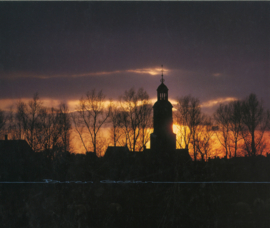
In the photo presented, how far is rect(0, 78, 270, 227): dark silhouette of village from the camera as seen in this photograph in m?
11.7

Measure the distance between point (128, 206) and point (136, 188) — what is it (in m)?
2.11

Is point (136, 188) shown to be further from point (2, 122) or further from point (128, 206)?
point (2, 122)

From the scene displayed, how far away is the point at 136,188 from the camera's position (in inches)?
705

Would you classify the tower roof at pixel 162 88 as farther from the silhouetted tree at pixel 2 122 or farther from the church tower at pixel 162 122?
the silhouetted tree at pixel 2 122

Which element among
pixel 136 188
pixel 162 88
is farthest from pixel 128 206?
pixel 162 88

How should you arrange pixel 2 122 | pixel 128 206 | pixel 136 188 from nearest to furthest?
pixel 128 206, pixel 136 188, pixel 2 122

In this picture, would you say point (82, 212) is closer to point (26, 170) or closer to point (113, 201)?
point (113, 201)

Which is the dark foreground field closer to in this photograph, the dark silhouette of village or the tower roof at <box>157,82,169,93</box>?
the dark silhouette of village

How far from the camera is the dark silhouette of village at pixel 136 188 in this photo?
11.7 meters

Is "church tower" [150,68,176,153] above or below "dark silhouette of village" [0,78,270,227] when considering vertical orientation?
above

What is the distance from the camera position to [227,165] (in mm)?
30797

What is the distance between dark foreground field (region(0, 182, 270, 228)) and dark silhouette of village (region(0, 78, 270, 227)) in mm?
38


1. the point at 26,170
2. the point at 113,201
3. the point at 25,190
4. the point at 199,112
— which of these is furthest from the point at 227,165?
the point at 25,190

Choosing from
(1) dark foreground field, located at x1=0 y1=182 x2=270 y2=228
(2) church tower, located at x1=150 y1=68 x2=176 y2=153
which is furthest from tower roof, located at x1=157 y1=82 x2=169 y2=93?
(1) dark foreground field, located at x1=0 y1=182 x2=270 y2=228
